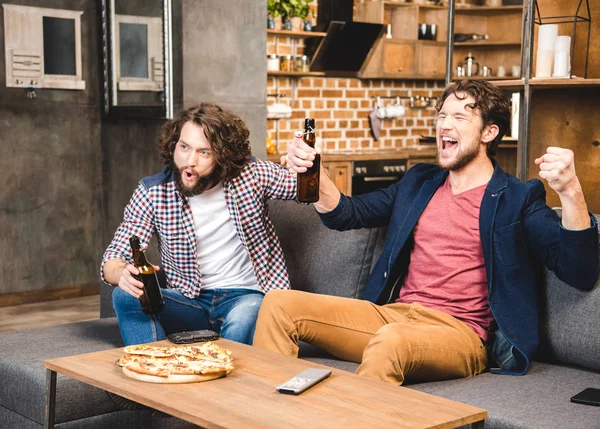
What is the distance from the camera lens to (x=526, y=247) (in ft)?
8.34

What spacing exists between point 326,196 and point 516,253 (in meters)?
0.62

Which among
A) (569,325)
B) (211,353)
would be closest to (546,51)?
(569,325)

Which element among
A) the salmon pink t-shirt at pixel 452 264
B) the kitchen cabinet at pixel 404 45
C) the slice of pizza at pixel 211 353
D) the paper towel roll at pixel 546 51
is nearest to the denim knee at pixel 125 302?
the slice of pizza at pixel 211 353

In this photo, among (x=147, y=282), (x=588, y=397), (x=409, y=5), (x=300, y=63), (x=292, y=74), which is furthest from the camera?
(x=409, y=5)

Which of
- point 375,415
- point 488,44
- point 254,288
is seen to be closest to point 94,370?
point 375,415

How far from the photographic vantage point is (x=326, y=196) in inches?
109

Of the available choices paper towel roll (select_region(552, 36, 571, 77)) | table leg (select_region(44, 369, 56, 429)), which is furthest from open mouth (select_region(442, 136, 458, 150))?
table leg (select_region(44, 369, 56, 429))

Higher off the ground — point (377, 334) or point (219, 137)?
point (219, 137)

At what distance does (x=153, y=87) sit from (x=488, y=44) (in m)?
4.26

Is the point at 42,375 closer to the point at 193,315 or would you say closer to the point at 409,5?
the point at 193,315

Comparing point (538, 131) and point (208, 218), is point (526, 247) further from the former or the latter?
point (538, 131)

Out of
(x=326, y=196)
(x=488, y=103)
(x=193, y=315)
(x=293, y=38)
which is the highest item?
(x=293, y=38)

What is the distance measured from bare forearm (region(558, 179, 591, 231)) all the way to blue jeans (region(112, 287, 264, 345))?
1.00 meters

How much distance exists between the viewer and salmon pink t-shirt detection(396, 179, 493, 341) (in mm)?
2578
